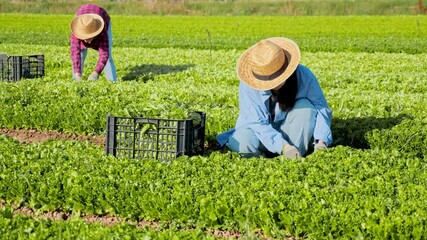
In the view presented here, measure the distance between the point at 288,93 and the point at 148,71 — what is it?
27.2ft

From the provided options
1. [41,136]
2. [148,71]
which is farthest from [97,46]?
[148,71]

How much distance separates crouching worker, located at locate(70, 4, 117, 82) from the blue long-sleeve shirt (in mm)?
4748

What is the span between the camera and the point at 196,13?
48.5m

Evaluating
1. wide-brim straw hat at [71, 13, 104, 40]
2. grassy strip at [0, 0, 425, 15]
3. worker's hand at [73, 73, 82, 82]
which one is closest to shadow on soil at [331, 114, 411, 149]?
wide-brim straw hat at [71, 13, 104, 40]

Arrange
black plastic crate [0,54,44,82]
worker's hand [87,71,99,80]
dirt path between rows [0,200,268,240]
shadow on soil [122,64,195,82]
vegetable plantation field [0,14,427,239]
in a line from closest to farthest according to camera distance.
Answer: vegetable plantation field [0,14,427,239] < dirt path between rows [0,200,268,240] < worker's hand [87,71,99,80] < black plastic crate [0,54,44,82] < shadow on soil [122,64,195,82]

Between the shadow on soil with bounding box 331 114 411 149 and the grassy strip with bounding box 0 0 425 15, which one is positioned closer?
the shadow on soil with bounding box 331 114 411 149

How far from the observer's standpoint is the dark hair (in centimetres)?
668

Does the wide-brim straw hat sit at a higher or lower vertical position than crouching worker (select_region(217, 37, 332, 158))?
higher

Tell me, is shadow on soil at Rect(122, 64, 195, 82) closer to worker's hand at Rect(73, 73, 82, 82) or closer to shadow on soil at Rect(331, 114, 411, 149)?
Result: worker's hand at Rect(73, 73, 82, 82)

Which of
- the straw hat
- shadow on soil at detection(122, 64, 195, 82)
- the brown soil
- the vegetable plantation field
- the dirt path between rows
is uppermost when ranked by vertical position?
the straw hat

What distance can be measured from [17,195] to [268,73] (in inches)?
98.4

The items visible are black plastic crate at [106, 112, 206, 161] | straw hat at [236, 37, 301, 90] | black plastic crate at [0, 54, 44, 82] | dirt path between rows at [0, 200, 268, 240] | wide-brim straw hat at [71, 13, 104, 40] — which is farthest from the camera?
black plastic crate at [0, 54, 44, 82]

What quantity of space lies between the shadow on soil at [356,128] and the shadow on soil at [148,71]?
6.20 meters

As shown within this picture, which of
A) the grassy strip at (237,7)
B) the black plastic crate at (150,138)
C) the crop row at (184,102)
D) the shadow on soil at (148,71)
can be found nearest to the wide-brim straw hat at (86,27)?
the crop row at (184,102)
